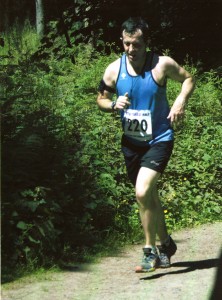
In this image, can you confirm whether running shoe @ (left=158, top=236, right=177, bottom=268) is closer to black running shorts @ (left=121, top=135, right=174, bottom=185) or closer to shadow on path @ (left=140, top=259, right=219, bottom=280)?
shadow on path @ (left=140, top=259, right=219, bottom=280)

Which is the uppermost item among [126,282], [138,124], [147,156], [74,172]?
[138,124]

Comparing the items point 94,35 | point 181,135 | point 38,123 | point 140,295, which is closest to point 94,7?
point 94,35

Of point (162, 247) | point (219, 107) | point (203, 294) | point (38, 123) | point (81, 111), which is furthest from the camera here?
point (219, 107)

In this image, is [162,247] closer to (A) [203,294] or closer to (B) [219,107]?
(A) [203,294]

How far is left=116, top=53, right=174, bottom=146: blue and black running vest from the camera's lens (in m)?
6.05

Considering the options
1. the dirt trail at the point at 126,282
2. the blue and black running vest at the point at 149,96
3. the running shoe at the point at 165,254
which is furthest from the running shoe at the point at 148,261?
the blue and black running vest at the point at 149,96

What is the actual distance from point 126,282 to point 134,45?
1924 mm

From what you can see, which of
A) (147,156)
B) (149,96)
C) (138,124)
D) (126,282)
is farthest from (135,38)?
(126,282)

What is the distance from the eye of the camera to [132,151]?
6285 millimetres

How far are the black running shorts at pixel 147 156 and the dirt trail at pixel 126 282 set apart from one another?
0.84 m

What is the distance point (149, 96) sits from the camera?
6059 mm

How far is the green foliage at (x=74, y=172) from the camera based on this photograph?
6.50 meters

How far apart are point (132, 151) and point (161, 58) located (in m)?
0.82

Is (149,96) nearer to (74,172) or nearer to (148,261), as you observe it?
(148,261)
